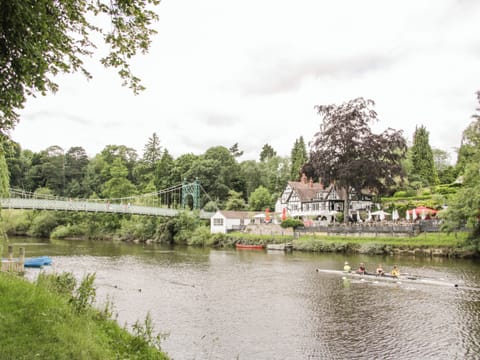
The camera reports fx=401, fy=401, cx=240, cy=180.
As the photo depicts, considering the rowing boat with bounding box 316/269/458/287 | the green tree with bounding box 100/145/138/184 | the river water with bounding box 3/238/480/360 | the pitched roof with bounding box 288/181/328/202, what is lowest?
the river water with bounding box 3/238/480/360

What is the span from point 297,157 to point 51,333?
7659 centimetres

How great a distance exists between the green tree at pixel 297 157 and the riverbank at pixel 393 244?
113 feet

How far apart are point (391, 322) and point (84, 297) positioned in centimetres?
1056

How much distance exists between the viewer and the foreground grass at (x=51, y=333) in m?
6.52

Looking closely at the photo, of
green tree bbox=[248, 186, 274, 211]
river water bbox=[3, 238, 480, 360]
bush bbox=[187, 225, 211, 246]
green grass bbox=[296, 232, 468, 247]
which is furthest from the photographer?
green tree bbox=[248, 186, 274, 211]

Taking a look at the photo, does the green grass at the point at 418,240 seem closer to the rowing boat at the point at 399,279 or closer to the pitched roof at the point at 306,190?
the rowing boat at the point at 399,279

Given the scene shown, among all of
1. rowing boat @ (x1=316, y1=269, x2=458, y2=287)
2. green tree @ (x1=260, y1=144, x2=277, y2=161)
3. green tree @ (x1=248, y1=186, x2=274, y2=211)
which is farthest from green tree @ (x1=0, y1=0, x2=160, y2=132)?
green tree @ (x1=260, y1=144, x2=277, y2=161)

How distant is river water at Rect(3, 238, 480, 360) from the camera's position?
38.4 ft

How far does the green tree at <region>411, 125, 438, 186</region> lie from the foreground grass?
2481 inches

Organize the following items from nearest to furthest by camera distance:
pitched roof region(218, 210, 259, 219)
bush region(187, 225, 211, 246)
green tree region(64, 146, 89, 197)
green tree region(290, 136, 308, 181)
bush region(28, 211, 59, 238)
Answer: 1. bush region(187, 225, 211, 246)
2. pitched roof region(218, 210, 259, 219)
3. bush region(28, 211, 59, 238)
4. green tree region(290, 136, 308, 181)
5. green tree region(64, 146, 89, 197)

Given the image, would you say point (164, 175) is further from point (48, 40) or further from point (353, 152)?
point (48, 40)

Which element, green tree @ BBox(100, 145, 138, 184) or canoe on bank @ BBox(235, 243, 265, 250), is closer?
canoe on bank @ BBox(235, 243, 265, 250)

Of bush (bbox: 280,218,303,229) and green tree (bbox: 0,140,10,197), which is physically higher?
green tree (bbox: 0,140,10,197)

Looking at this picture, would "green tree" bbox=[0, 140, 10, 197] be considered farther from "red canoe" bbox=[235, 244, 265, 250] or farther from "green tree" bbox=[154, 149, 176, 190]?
"green tree" bbox=[154, 149, 176, 190]
